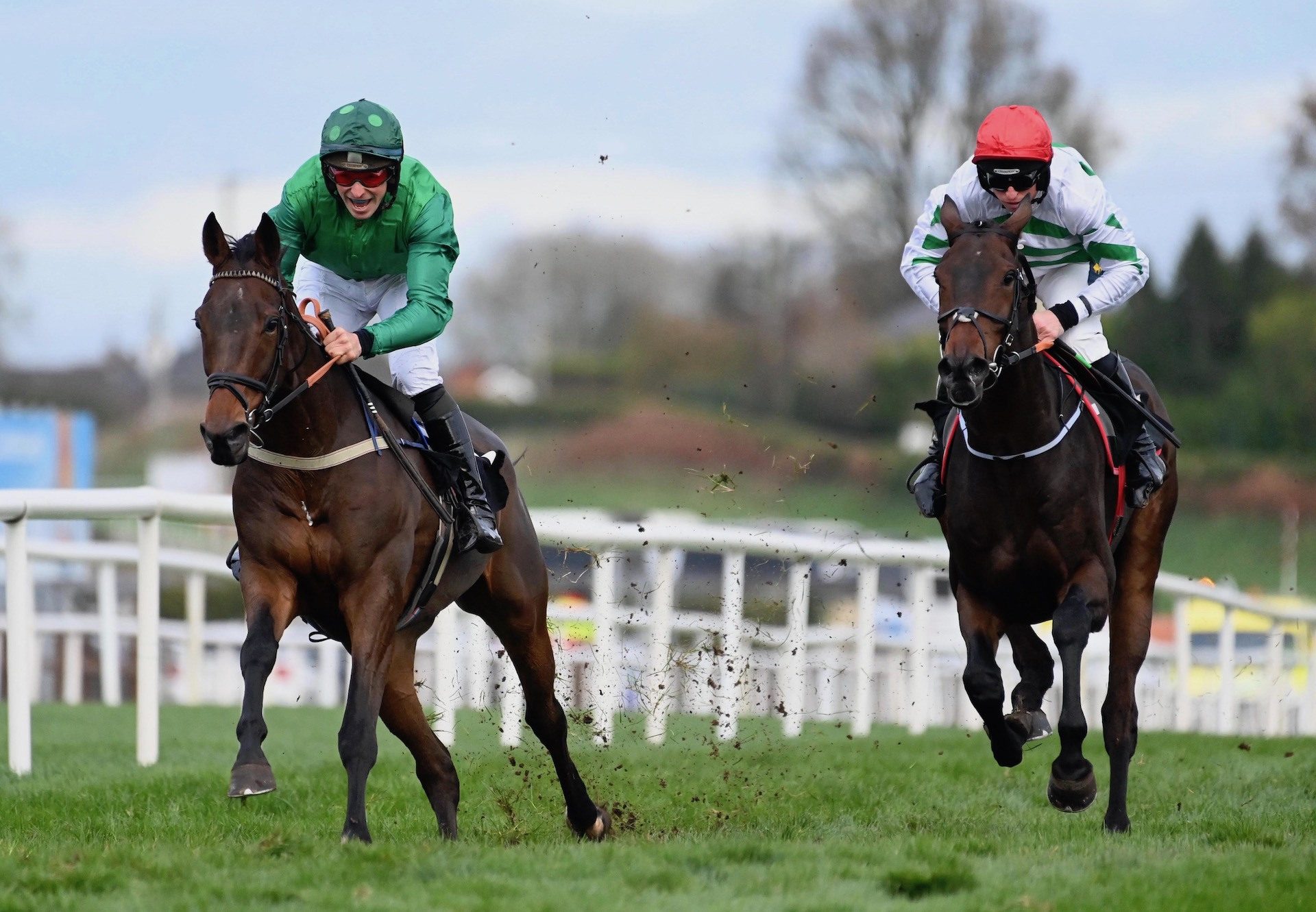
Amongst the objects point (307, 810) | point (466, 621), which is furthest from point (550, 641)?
point (466, 621)

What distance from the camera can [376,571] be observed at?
17.1ft

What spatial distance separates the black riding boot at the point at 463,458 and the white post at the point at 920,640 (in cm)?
435

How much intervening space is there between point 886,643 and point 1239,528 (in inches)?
780

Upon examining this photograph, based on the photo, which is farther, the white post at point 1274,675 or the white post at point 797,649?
the white post at point 1274,675

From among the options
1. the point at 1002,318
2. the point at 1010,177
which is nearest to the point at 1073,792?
the point at 1002,318

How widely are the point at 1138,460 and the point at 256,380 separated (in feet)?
10.8

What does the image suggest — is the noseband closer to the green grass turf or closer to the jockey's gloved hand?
the green grass turf

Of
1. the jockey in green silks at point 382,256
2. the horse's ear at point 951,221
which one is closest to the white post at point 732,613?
the jockey in green silks at point 382,256

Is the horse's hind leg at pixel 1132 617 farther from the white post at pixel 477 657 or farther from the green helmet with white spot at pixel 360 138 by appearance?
the white post at pixel 477 657

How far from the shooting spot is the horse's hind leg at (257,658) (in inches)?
185

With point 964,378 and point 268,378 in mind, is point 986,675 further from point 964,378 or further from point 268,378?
point 268,378

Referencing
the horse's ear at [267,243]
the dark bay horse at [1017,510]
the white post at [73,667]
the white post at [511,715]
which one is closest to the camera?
the horse's ear at [267,243]

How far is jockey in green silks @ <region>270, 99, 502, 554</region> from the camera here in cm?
541

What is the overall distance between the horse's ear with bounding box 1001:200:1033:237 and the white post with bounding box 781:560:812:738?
3.54 m
